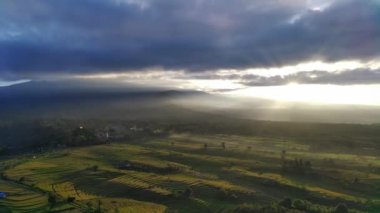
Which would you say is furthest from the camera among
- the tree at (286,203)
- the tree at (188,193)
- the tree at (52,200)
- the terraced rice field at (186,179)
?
the tree at (188,193)

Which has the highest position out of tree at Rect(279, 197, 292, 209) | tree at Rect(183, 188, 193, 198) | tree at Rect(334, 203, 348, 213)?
tree at Rect(183, 188, 193, 198)

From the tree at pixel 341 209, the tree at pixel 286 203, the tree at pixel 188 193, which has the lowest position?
the tree at pixel 341 209

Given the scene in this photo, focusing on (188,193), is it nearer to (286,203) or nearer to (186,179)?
(186,179)

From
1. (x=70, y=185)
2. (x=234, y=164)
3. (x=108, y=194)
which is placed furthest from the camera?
(x=234, y=164)

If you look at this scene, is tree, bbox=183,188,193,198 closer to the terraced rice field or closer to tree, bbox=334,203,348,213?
the terraced rice field

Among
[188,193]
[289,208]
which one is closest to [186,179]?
[188,193]

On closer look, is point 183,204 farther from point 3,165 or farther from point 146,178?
point 3,165

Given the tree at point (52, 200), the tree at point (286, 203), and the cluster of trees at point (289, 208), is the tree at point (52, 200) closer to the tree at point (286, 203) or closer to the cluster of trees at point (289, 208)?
the cluster of trees at point (289, 208)

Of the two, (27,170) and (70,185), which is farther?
(27,170)

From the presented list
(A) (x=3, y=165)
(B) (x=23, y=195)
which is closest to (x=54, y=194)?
(B) (x=23, y=195)

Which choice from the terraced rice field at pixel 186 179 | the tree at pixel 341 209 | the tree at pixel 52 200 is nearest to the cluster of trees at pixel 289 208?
the tree at pixel 341 209

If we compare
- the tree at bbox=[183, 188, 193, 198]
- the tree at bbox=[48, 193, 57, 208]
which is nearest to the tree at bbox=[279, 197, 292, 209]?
the tree at bbox=[183, 188, 193, 198]
